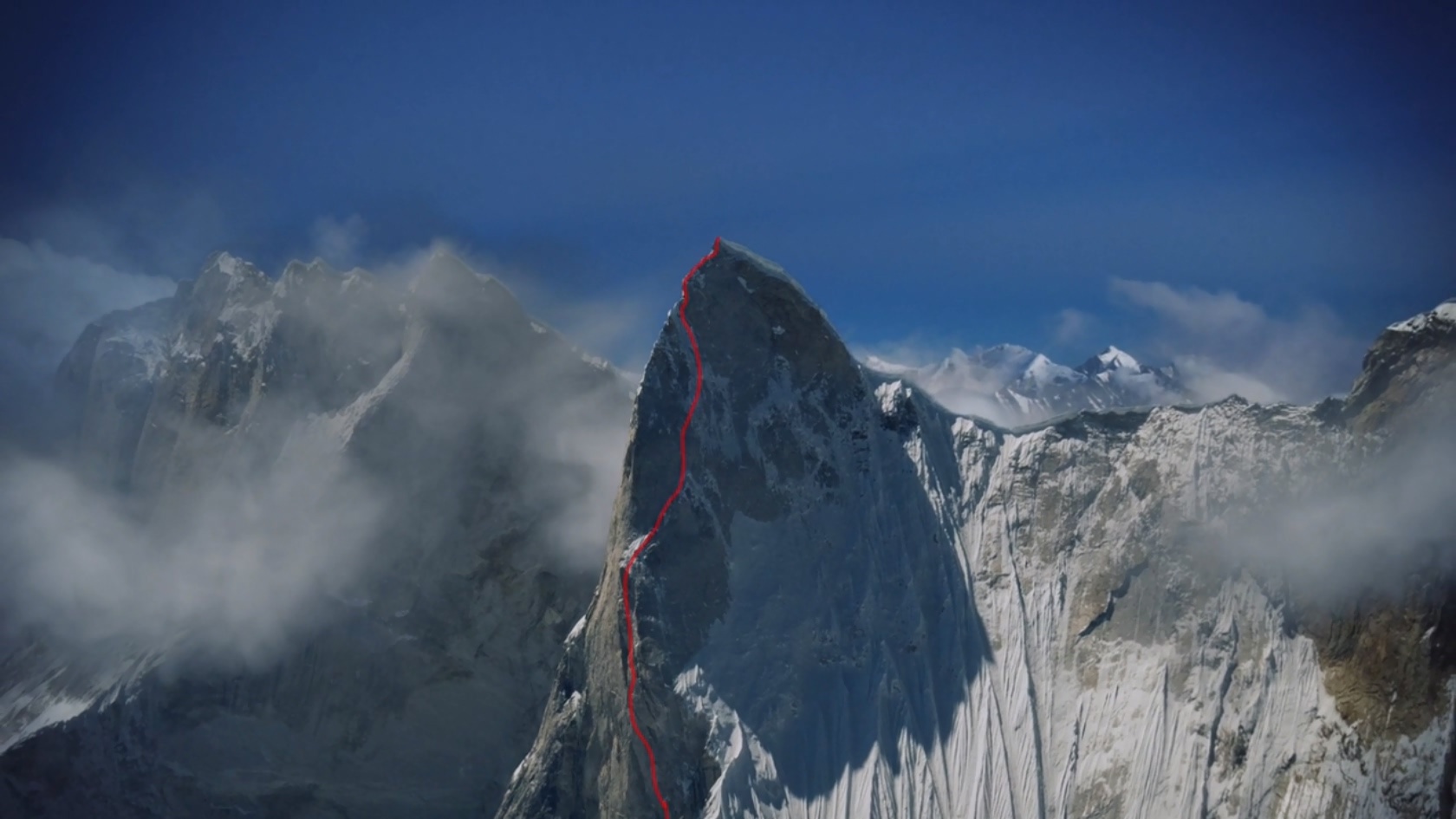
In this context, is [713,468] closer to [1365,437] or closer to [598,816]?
[598,816]

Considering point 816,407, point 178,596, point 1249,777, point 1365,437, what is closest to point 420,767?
point 178,596

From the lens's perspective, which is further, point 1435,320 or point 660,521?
point 660,521

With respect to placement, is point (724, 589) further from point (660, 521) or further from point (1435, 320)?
point (1435, 320)

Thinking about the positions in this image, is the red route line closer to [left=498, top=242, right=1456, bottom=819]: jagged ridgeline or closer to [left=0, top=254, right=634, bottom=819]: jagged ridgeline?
[left=498, top=242, right=1456, bottom=819]: jagged ridgeline

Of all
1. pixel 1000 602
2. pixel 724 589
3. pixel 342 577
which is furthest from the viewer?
pixel 342 577

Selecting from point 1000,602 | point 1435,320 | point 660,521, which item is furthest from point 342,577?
point 1435,320
